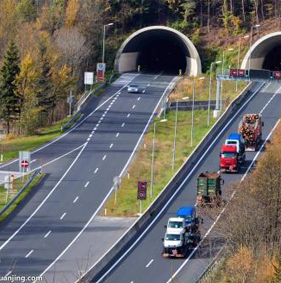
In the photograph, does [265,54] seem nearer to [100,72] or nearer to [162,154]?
[100,72]

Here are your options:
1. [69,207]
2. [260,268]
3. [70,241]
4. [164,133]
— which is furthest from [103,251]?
[164,133]

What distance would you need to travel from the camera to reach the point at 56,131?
99.4 meters

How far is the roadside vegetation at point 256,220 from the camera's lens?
61500mm

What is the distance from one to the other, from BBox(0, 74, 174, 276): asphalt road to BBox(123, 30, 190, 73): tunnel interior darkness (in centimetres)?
1162

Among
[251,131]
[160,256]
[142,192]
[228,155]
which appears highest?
[251,131]

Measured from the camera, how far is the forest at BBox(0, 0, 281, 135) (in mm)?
103062

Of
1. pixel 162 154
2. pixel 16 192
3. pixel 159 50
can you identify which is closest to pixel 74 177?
pixel 16 192

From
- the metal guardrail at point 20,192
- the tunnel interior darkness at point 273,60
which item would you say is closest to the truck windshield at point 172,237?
the metal guardrail at point 20,192

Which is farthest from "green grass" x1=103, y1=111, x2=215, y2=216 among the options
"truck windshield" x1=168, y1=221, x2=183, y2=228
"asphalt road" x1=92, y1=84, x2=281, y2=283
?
"truck windshield" x1=168, y1=221, x2=183, y2=228

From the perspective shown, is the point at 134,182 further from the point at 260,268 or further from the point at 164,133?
the point at 260,268

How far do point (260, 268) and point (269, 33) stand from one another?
7169cm

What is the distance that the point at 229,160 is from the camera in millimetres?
82250

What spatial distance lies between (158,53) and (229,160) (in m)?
57.6

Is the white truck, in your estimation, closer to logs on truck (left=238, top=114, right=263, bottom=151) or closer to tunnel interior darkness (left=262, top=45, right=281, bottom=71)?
logs on truck (left=238, top=114, right=263, bottom=151)
